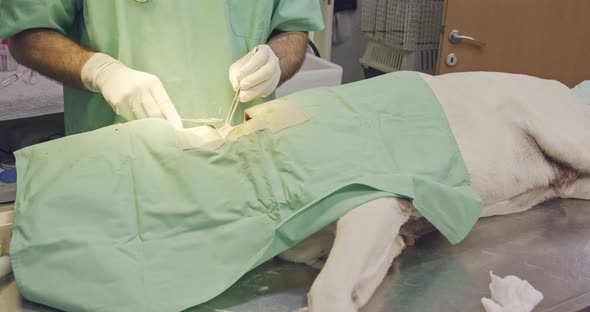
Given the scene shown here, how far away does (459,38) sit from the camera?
3172 millimetres

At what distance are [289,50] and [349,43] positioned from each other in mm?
2636

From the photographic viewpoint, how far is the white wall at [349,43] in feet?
13.9

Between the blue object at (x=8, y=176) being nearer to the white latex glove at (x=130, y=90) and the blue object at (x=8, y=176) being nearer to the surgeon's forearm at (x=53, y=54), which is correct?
the surgeon's forearm at (x=53, y=54)

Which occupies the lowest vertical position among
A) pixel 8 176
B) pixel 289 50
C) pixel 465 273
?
pixel 8 176

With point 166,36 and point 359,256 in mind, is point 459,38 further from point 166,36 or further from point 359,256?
point 359,256

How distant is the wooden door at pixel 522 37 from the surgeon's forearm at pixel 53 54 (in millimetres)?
2148

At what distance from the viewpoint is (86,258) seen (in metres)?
1.15

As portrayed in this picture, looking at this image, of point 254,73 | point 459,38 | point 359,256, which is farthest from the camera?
point 459,38

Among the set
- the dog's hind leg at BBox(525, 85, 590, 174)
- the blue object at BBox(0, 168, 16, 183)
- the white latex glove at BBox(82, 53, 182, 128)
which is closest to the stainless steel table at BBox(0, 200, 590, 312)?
the dog's hind leg at BBox(525, 85, 590, 174)

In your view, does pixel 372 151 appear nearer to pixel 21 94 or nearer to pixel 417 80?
pixel 417 80

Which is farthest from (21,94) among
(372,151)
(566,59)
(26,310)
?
(566,59)

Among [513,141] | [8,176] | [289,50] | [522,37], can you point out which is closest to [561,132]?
[513,141]

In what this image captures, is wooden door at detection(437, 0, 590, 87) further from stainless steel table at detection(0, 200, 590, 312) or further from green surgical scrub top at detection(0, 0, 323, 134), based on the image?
green surgical scrub top at detection(0, 0, 323, 134)

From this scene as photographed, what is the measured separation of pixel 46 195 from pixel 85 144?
17cm
